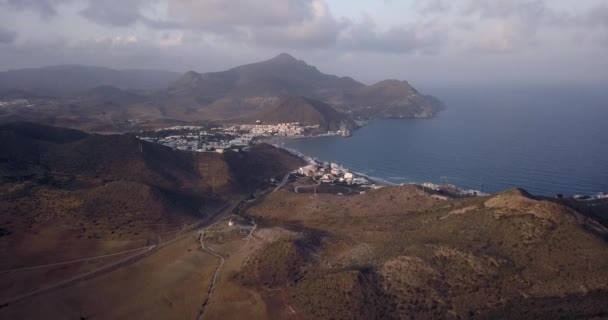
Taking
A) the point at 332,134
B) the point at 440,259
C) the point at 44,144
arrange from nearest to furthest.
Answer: the point at 440,259 → the point at 44,144 → the point at 332,134

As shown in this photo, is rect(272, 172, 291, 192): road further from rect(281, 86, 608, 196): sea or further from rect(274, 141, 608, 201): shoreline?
rect(281, 86, 608, 196): sea

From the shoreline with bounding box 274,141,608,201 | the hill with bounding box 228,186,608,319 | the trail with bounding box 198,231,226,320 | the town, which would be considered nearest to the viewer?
the hill with bounding box 228,186,608,319

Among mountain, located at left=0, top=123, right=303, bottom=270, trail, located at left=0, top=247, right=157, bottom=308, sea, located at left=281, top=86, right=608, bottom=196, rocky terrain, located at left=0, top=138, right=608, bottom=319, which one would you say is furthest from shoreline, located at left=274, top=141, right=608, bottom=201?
trail, located at left=0, top=247, right=157, bottom=308

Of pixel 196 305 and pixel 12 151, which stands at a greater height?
pixel 12 151

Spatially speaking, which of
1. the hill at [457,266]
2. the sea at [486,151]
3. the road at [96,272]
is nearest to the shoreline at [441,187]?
the sea at [486,151]

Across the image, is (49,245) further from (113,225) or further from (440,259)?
(440,259)

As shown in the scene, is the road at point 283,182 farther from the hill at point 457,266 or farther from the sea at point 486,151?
the hill at point 457,266

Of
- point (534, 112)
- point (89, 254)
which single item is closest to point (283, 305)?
point (89, 254)

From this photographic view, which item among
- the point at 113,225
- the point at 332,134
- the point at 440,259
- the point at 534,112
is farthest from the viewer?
the point at 534,112
